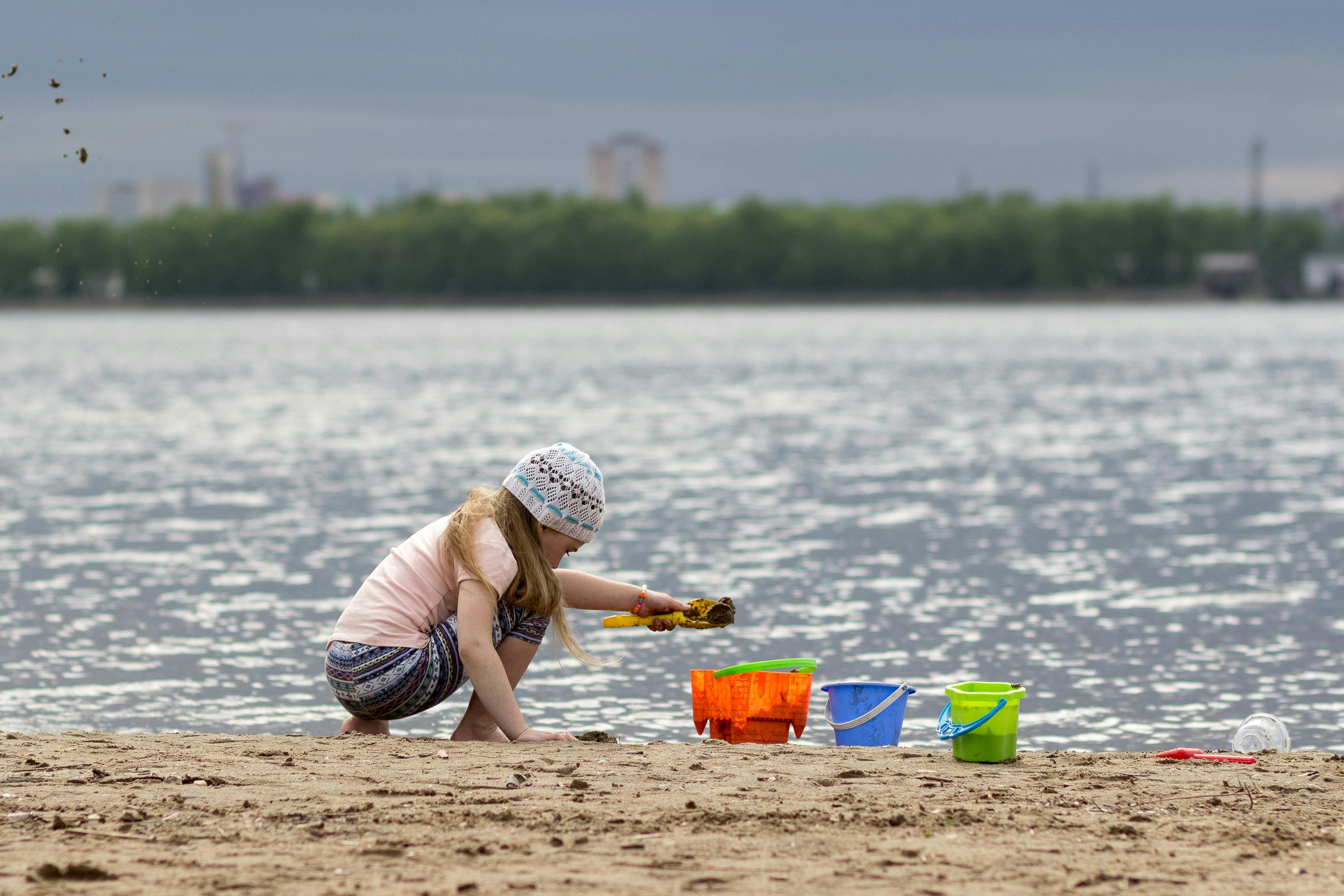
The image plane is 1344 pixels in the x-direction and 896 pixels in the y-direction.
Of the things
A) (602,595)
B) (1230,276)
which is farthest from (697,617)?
(1230,276)

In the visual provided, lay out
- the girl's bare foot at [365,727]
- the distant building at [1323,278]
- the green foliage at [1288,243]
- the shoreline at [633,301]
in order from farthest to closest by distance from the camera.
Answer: the shoreline at [633,301], the green foliage at [1288,243], the distant building at [1323,278], the girl's bare foot at [365,727]

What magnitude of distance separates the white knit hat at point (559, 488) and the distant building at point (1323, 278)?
463ft

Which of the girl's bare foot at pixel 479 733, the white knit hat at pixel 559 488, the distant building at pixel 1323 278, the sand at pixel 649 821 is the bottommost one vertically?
the girl's bare foot at pixel 479 733

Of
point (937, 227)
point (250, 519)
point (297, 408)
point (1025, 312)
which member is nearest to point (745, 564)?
point (250, 519)

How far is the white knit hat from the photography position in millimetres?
6008

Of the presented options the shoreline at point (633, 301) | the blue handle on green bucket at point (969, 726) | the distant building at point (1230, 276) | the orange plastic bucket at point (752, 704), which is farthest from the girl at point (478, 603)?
the shoreline at point (633, 301)

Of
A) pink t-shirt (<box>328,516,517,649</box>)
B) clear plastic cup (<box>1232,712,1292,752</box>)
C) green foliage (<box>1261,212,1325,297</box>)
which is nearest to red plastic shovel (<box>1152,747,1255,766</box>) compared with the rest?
clear plastic cup (<box>1232,712,1292,752</box>)

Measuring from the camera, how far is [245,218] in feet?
559

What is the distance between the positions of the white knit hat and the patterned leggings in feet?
1.41

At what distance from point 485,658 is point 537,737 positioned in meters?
0.47

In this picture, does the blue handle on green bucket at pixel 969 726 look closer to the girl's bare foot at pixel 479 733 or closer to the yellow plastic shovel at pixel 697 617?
the yellow plastic shovel at pixel 697 617

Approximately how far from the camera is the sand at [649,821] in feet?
14.0

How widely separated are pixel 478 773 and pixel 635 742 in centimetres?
136

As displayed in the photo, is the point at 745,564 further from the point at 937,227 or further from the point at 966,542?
the point at 937,227
